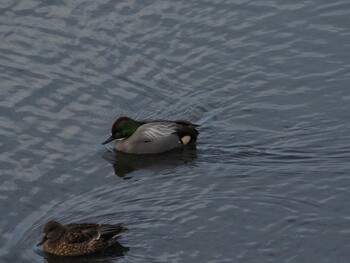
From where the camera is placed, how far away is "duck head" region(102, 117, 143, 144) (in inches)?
728

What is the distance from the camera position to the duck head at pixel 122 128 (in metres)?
18.5

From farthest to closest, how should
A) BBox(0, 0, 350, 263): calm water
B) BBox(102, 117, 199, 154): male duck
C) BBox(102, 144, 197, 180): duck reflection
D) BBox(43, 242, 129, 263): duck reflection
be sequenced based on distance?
BBox(102, 117, 199, 154): male duck → BBox(102, 144, 197, 180): duck reflection → BBox(0, 0, 350, 263): calm water → BBox(43, 242, 129, 263): duck reflection

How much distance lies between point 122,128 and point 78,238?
150 inches

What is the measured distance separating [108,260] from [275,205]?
2.33 metres

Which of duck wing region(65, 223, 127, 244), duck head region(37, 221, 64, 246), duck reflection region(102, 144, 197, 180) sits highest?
duck head region(37, 221, 64, 246)

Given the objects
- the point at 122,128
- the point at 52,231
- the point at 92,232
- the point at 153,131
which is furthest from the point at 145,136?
the point at 52,231

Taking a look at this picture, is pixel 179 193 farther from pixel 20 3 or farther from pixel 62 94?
pixel 20 3

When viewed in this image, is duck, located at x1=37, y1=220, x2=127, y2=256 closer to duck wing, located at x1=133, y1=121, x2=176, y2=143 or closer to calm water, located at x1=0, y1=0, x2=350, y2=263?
calm water, located at x1=0, y1=0, x2=350, y2=263

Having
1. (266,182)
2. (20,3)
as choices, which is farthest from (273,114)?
(20,3)

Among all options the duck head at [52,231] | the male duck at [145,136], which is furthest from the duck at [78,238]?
the male duck at [145,136]

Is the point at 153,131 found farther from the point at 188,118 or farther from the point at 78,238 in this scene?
the point at 78,238

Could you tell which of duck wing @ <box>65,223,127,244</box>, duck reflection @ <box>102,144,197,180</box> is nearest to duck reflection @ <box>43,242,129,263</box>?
duck wing @ <box>65,223,127,244</box>

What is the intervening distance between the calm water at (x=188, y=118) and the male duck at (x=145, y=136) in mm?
210

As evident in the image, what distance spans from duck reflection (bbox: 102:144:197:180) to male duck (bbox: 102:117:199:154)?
0.34 ft
